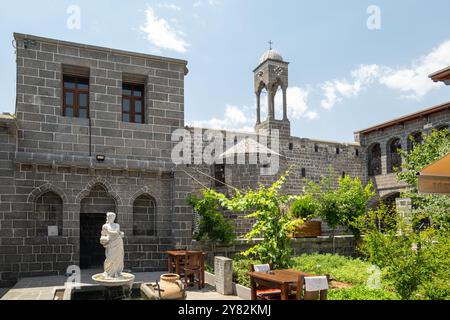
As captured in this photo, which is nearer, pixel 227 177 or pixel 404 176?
pixel 404 176

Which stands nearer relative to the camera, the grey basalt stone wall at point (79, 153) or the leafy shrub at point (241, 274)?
the leafy shrub at point (241, 274)

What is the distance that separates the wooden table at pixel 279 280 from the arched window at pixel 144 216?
6591 mm

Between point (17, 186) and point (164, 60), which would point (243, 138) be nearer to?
point (164, 60)

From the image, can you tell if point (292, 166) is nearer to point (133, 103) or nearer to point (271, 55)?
A: point (271, 55)

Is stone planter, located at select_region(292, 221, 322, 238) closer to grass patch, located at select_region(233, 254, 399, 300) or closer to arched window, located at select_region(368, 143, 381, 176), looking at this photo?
grass patch, located at select_region(233, 254, 399, 300)

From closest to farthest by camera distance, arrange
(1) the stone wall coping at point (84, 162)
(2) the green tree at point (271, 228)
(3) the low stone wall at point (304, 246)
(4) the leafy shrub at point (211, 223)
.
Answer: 1. (2) the green tree at point (271, 228)
2. (1) the stone wall coping at point (84, 162)
3. (4) the leafy shrub at point (211, 223)
4. (3) the low stone wall at point (304, 246)

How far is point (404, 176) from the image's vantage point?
14773 mm

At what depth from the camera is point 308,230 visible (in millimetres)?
16234

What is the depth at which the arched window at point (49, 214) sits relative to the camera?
42.1ft

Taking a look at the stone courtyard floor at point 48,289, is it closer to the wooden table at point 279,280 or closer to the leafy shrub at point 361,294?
the wooden table at point 279,280

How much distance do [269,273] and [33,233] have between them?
769 cm

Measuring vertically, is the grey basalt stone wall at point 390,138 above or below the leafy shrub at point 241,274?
above

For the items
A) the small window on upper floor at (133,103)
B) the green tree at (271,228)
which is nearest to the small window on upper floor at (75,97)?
the small window on upper floor at (133,103)
